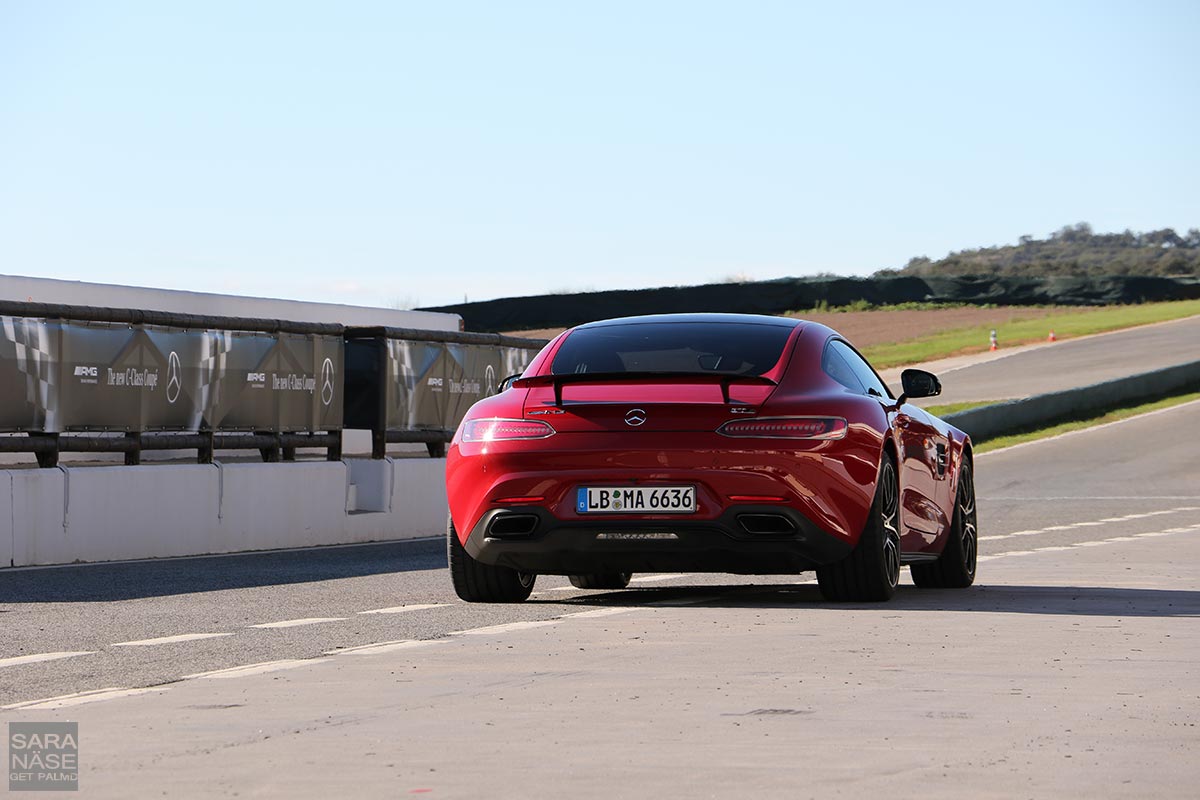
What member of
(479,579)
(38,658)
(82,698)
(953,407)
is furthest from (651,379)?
(953,407)

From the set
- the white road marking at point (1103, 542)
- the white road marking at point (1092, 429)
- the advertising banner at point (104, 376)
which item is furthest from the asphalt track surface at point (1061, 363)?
the advertising banner at point (104, 376)

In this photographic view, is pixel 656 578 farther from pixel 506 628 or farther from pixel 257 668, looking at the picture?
pixel 257 668

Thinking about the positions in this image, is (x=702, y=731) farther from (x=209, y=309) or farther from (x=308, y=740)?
(x=209, y=309)

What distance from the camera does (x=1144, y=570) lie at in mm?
13852

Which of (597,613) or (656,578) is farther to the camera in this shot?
(656,578)

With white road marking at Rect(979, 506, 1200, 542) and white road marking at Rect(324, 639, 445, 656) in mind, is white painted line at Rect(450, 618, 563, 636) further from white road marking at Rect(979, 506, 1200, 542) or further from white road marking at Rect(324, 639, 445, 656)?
white road marking at Rect(979, 506, 1200, 542)

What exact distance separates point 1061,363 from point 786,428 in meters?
47.1

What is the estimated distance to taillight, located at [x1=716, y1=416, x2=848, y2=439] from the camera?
9.62m

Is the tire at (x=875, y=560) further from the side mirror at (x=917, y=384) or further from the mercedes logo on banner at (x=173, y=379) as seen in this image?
the mercedes logo on banner at (x=173, y=379)

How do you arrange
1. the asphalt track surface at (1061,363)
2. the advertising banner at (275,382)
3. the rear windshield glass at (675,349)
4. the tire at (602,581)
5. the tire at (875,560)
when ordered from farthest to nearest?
the asphalt track surface at (1061,363), the advertising banner at (275,382), the tire at (602,581), the rear windshield glass at (675,349), the tire at (875,560)

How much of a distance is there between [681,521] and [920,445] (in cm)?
211

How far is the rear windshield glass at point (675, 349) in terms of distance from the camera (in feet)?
33.3

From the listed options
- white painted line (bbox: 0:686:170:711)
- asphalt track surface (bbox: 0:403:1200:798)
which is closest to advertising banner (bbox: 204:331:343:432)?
asphalt track surface (bbox: 0:403:1200:798)

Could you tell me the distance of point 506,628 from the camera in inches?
365
